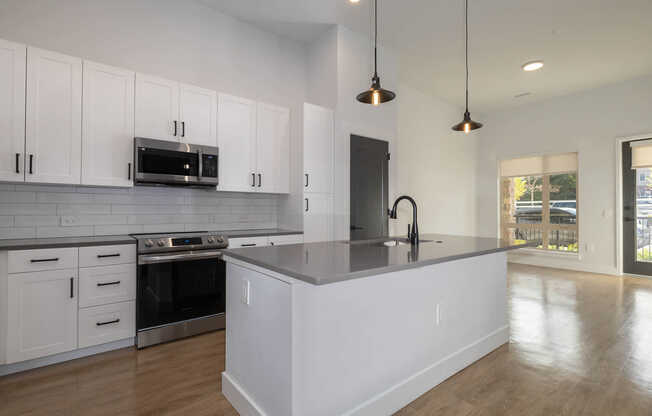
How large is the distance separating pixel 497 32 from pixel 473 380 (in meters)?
3.96

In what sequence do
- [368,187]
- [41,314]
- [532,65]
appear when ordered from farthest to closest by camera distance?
[532,65] < [368,187] < [41,314]

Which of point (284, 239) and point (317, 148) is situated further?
point (317, 148)

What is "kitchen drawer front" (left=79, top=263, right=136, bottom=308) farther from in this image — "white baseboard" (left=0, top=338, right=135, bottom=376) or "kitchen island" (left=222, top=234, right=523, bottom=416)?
"kitchen island" (left=222, top=234, right=523, bottom=416)

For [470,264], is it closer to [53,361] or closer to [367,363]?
[367,363]

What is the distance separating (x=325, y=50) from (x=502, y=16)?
6.73 feet

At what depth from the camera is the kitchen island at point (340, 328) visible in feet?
4.79

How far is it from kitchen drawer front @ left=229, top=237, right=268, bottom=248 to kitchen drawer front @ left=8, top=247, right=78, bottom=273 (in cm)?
123

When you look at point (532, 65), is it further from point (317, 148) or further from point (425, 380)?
point (425, 380)

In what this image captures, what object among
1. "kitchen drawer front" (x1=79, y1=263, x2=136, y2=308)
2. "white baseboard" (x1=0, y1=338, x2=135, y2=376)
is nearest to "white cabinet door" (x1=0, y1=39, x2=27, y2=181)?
"kitchen drawer front" (x1=79, y1=263, x2=136, y2=308)

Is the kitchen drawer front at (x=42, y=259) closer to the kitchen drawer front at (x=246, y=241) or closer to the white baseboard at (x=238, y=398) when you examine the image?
the kitchen drawer front at (x=246, y=241)

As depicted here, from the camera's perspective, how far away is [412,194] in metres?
5.81

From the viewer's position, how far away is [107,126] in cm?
281

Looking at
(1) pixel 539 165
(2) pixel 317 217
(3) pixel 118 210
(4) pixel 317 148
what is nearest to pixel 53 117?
(3) pixel 118 210

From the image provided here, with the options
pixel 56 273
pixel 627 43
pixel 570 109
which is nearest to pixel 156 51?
pixel 56 273
